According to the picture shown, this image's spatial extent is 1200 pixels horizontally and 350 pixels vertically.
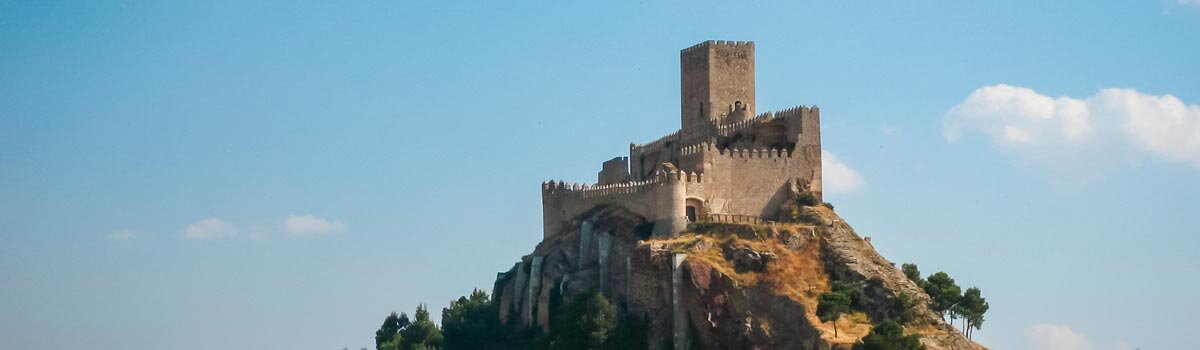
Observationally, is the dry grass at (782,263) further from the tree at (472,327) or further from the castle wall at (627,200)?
the tree at (472,327)

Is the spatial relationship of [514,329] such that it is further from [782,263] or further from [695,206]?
[782,263]

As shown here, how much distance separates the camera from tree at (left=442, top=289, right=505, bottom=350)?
113250 mm

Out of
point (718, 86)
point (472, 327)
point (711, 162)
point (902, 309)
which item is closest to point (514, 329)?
point (472, 327)

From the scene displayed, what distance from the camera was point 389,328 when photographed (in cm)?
12112

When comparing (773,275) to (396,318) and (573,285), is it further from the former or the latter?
(396,318)

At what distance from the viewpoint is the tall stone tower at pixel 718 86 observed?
385 feet

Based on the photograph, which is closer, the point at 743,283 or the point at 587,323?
the point at 743,283

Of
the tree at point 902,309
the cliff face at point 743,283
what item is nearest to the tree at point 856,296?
the cliff face at point 743,283

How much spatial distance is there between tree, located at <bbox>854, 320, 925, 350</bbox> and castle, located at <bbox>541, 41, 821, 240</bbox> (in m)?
12.5

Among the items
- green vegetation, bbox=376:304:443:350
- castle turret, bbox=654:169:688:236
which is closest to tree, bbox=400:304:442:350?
green vegetation, bbox=376:304:443:350

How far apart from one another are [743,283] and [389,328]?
87.6 ft

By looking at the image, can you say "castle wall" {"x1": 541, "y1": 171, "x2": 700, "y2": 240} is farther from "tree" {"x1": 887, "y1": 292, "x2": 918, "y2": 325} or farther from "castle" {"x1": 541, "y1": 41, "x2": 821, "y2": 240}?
"tree" {"x1": 887, "y1": 292, "x2": 918, "y2": 325}

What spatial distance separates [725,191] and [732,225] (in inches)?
148

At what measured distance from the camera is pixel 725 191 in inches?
4326
